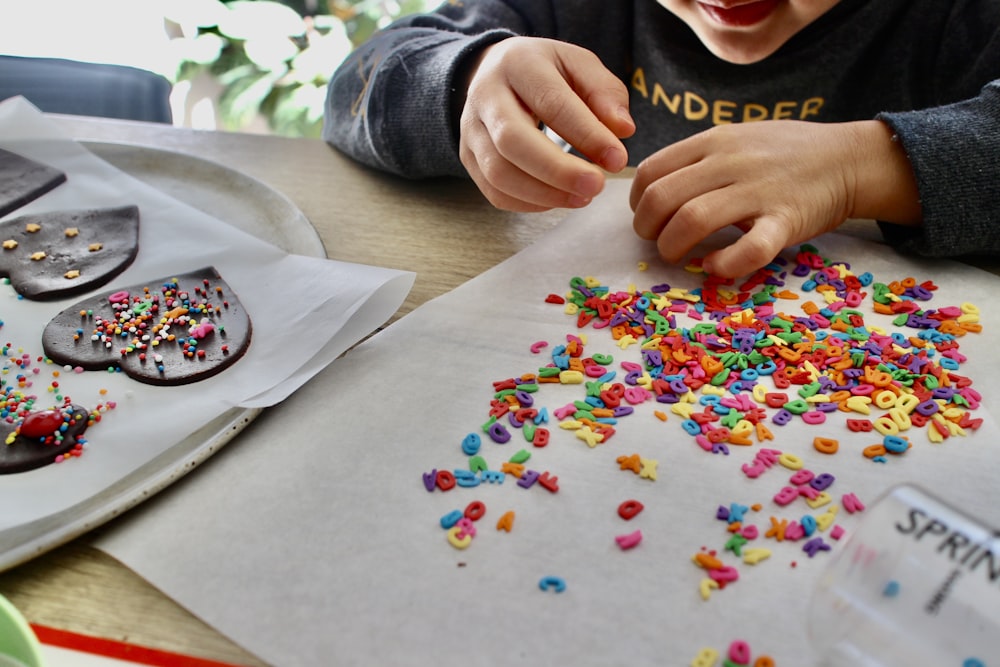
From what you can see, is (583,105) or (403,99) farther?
(403,99)

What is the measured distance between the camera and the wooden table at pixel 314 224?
42cm

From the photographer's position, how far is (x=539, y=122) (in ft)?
2.45

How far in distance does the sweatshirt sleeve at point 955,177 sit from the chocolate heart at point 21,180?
0.81 metres

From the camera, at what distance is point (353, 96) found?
94 centimetres

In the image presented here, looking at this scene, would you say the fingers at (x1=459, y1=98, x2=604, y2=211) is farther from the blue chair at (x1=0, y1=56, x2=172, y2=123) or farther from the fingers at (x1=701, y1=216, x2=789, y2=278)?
the blue chair at (x1=0, y1=56, x2=172, y2=123)

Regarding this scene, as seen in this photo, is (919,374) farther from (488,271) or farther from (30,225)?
(30,225)

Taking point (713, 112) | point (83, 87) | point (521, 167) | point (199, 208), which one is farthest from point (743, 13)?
point (83, 87)

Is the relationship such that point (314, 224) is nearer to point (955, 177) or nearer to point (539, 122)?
point (539, 122)

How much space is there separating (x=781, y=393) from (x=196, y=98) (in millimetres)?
2040

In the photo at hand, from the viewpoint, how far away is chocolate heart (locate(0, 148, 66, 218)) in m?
0.77

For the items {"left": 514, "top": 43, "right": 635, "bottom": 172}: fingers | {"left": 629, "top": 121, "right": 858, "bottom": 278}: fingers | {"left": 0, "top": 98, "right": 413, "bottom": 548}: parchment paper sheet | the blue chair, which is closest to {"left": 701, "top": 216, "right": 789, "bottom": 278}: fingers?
{"left": 629, "top": 121, "right": 858, "bottom": 278}: fingers

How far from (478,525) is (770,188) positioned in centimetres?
43

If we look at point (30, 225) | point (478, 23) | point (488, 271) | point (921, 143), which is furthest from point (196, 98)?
point (921, 143)

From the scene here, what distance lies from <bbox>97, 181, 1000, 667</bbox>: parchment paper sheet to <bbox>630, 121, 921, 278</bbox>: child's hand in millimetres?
152
